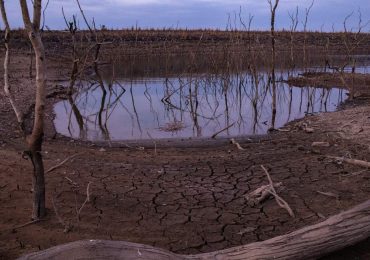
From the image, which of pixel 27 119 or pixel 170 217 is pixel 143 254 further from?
pixel 27 119

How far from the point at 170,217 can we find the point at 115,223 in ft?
2.00

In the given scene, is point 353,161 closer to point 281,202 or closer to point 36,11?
point 281,202

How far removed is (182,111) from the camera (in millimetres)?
13953

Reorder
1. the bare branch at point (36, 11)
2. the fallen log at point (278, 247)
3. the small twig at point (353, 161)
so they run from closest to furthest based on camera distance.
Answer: the fallen log at point (278, 247) → the bare branch at point (36, 11) → the small twig at point (353, 161)

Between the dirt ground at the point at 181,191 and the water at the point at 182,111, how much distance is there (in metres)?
2.45

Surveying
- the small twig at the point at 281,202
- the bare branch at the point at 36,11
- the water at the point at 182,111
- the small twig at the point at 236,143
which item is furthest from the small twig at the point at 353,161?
the bare branch at the point at 36,11

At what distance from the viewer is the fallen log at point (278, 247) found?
10.8 ft

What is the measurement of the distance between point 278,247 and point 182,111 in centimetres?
1022

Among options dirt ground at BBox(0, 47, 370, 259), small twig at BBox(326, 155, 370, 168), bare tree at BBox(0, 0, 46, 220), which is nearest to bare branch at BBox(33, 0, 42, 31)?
bare tree at BBox(0, 0, 46, 220)

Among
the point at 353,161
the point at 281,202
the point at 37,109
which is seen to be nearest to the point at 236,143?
the point at 353,161

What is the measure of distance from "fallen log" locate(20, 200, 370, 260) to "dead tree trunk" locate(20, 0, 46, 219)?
1368mm

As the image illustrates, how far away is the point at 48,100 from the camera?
1452 centimetres

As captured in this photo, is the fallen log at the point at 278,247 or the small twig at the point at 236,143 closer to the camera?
the fallen log at the point at 278,247

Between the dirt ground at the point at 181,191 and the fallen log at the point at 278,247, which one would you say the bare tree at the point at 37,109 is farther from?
the fallen log at the point at 278,247
